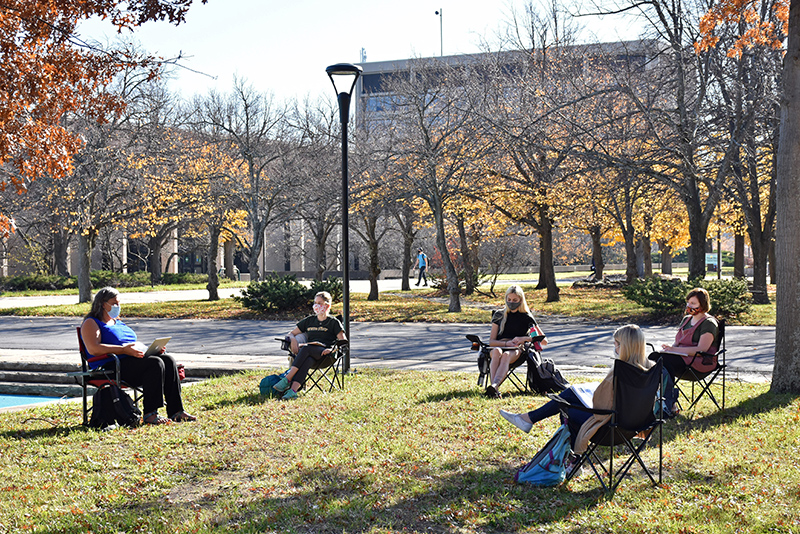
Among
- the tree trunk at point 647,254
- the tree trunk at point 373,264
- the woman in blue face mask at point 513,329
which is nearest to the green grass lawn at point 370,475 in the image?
the woman in blue face mask at point 513,329

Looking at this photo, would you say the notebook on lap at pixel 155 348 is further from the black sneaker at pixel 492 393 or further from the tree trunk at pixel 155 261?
the tree trunk at pixel 155 261

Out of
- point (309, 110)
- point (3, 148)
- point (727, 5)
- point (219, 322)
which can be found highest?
point (309, 110)

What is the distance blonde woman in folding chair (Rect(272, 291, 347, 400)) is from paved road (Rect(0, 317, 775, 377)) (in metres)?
2.88

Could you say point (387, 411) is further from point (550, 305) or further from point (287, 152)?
point (287, 152)

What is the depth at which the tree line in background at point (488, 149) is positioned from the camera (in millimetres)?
15984

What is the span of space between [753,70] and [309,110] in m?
18.0

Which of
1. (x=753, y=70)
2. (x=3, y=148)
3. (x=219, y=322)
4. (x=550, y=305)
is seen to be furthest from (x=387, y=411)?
(x=550, y=305)

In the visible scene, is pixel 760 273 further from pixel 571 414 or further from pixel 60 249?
pixel 60 249

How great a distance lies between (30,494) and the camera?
483 centimetres

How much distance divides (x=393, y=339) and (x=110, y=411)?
29.4 ft

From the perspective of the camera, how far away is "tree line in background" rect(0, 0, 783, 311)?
16.0 metres

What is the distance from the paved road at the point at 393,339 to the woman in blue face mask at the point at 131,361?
4.97 meters

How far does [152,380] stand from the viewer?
7.13 meters

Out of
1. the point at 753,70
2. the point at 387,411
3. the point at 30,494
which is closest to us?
the point at 30,494
